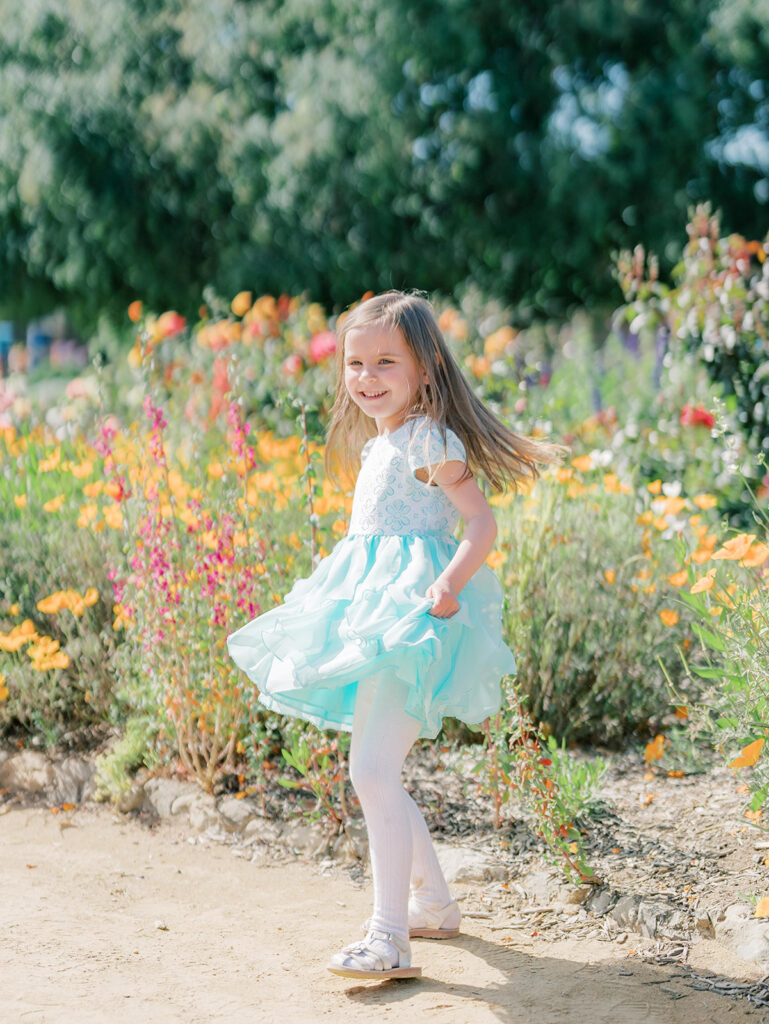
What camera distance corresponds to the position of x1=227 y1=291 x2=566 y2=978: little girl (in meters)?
2.16

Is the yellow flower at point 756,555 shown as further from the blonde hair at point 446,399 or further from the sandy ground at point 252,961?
the sandy ground at point 252,961

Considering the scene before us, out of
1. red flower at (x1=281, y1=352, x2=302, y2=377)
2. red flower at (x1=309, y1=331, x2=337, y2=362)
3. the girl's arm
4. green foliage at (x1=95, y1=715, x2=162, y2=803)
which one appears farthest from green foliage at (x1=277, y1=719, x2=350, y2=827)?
red flower at (x1=281, y1=352, x2=302, y2=377)

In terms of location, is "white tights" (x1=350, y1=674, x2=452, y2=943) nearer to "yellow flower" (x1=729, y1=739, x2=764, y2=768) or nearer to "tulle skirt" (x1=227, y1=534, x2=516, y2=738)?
"tulle skirt" (x1=227, y1=534, x2=516, y2=738)

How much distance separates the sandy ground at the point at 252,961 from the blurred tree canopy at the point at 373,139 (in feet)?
34.3

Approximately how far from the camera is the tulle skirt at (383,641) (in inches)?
83.9

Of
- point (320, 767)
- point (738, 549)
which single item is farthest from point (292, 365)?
point (738, 549)

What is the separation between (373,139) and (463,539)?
1116cm

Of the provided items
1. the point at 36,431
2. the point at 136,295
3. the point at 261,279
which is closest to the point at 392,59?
the point at 261,279

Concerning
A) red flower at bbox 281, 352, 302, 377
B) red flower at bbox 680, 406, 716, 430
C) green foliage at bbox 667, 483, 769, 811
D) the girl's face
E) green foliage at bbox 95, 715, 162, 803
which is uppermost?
red flower at bbox 281, 352, 302, 377

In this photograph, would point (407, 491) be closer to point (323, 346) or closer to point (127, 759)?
A: point (127, 759)

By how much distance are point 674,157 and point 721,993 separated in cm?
1148

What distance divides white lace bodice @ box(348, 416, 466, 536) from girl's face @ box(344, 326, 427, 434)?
0.07 meters

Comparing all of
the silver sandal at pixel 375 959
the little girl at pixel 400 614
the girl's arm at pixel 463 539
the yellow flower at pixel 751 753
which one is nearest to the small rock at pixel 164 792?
the little girl at pixel 400 614

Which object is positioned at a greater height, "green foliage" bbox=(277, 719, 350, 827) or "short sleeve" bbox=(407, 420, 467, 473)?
"short sleeve" bbox=(407, 420, 467, 473)
